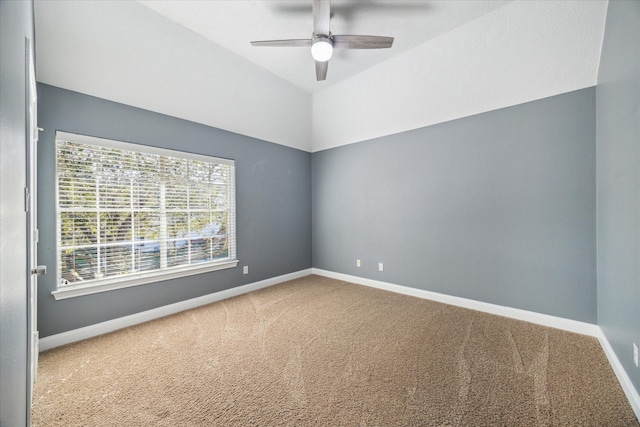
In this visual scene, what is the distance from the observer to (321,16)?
2.17 metres

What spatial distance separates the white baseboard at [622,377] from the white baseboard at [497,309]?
0.21m

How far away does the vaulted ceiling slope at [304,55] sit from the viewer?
89.9 inches

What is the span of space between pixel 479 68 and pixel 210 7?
292cm

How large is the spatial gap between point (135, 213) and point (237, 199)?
127cm

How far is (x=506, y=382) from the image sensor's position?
182 centimetres

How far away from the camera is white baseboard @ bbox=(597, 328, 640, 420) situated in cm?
153

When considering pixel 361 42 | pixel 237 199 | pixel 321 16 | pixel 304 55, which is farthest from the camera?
pixel 237 199

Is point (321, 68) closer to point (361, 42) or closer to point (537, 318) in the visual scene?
point (361, 42)

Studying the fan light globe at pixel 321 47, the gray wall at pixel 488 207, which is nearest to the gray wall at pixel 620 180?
the gray wall at pixel 488 207

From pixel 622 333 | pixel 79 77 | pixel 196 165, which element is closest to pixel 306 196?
pixel 196 165

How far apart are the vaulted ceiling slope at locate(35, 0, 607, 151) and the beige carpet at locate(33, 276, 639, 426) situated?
2.45 metres

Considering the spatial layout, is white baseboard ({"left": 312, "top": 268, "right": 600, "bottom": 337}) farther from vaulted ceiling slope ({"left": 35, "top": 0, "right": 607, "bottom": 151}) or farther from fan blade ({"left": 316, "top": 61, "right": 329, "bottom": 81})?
fan blade ({"left": 316, "top": 61, "right": 329, "bottom": 81})

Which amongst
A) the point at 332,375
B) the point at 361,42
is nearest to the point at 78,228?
the point at 332,375

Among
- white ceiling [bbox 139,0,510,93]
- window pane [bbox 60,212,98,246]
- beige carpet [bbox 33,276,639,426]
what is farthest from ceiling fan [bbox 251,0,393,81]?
beige carpet [bbox 33,276,639,426]
